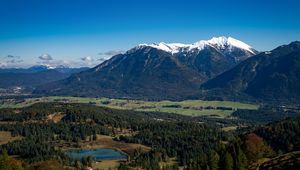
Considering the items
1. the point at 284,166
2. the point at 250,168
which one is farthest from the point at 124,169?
the point at 284,166

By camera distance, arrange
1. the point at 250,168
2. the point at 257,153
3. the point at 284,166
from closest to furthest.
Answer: the point at 284,166 < the point at 250,168 < the point at 257,153

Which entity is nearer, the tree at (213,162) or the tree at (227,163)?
the tree at (227,163)

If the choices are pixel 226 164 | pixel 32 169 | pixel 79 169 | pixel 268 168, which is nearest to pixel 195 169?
pixel 226 164

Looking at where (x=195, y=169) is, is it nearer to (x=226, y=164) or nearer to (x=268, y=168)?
(x=226, y=164)

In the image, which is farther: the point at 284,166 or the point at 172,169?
the point at 172,169

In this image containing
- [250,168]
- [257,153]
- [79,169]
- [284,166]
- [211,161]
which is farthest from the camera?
[79,169]

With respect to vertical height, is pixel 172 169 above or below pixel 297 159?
below

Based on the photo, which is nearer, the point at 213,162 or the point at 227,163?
the point at 227,163

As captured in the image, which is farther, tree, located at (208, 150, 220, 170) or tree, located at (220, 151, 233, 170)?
tree, located at (208, 150, 220, 170)

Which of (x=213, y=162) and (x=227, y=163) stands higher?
(x=227, y=163)

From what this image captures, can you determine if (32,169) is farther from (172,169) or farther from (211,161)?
(211,161)
